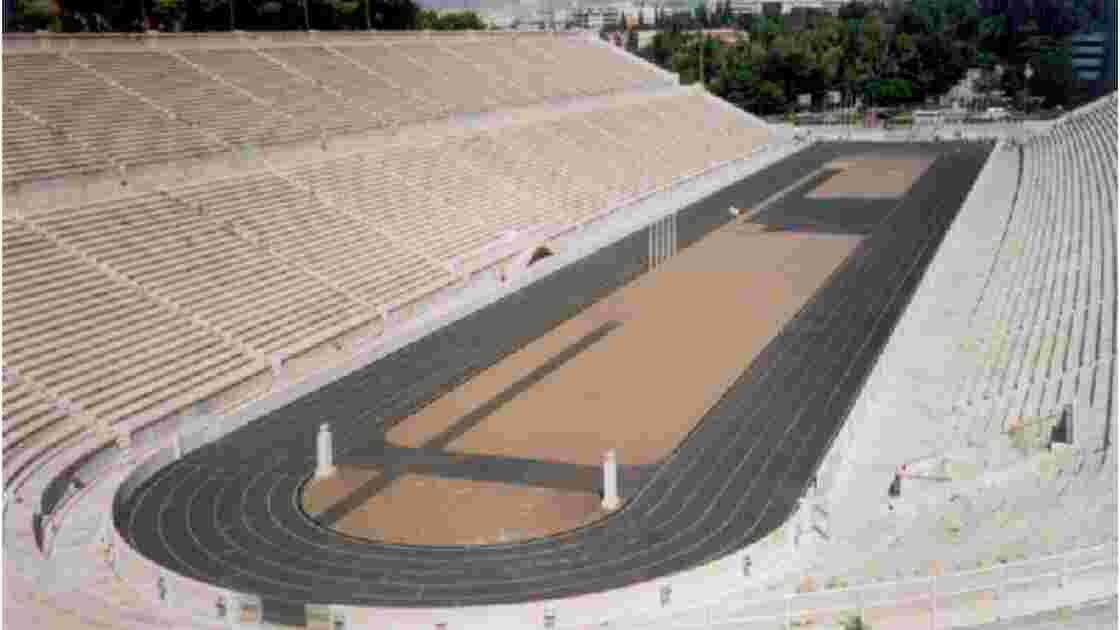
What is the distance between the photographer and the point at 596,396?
21.8m

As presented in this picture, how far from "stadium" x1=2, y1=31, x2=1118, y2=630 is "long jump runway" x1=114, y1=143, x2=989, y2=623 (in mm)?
74

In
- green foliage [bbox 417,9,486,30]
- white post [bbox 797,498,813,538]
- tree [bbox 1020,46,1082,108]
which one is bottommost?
tree [bbox 1020,46,1082,108]

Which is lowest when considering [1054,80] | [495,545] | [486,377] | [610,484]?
[1054,80]

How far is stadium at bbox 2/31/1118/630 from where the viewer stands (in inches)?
537

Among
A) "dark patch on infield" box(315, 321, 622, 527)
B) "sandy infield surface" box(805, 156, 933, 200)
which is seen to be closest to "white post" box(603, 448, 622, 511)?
"dark patch on infield" box(315, 321, 622, 527)

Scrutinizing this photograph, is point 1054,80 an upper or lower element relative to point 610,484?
lower

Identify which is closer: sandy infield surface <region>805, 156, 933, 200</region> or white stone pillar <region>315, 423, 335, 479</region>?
white stone pillar <region>315, 423, 335, 479</region>

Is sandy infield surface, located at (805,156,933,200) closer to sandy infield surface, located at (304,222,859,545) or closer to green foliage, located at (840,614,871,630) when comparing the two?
sandy infield surface, located at (304,222,859,545)


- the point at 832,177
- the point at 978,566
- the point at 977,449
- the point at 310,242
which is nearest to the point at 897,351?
the point at 977,449

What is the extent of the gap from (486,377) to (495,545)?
807 centimetres

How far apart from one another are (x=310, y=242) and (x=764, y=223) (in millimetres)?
17208

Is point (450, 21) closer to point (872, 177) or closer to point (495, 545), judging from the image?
point (872, 177)

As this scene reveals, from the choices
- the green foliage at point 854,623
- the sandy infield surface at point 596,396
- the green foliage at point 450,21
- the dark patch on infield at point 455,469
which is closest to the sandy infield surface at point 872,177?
the sandy infield surface at point 596,396

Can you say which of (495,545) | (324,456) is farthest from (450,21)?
(495,545)
